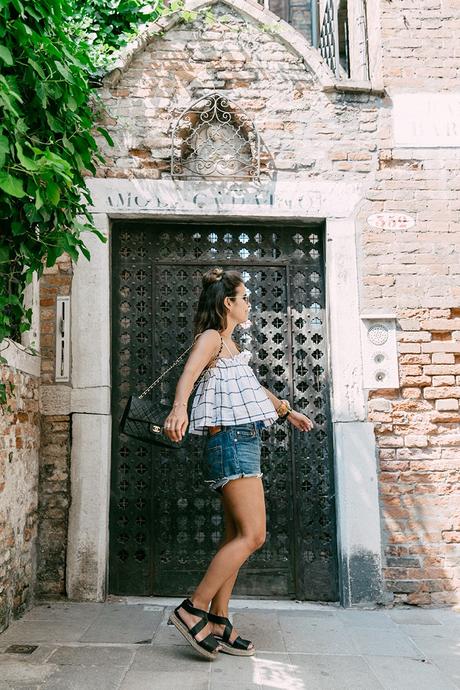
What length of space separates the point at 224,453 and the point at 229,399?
269 millimetres

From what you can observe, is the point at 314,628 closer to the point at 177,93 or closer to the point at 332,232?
the point at 332,232

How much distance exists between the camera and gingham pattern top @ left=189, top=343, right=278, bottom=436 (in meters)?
3.24

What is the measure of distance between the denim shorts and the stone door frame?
1.41 meters

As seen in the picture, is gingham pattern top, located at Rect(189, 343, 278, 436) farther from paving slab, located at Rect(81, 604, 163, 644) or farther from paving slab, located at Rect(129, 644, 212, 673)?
paving slab, located at Rect(81, 604, 163, 644)

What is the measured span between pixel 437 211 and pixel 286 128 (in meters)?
1.26

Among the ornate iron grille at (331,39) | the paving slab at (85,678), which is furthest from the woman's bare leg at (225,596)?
the ornate iron grille at (331,39)

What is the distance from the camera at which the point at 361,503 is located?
445 centimetres

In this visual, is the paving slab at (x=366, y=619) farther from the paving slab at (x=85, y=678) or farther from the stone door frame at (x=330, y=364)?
the paving slab at (x=85, y=678)

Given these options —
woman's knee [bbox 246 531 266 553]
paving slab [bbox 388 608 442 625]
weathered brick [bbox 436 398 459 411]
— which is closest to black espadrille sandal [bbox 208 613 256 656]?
woman's knee [bbox 246 531 266 553]

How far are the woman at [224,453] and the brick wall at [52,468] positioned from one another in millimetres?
1488

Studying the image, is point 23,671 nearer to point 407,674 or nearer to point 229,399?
point 229,399

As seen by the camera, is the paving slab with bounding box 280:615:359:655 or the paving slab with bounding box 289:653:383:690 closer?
the paving slab with bounding box 289:653:383:690

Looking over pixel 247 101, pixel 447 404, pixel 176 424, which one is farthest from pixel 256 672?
pixel 247 101

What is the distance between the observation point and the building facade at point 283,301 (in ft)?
14.6
